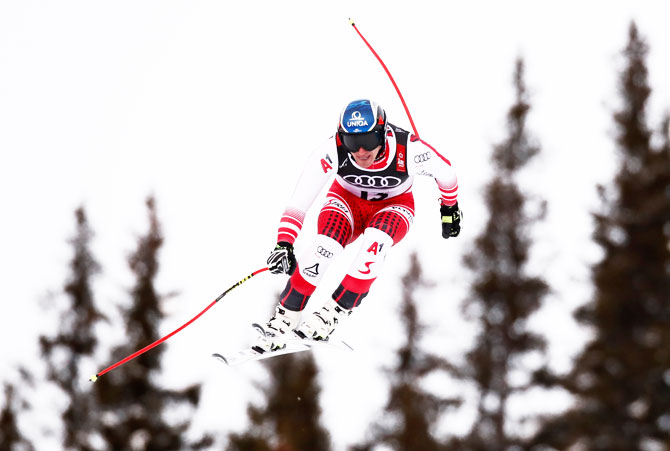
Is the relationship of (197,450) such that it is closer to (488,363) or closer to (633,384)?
(488,363)

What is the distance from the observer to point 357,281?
30.5 feet

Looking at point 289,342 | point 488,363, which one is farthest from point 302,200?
point 488,363

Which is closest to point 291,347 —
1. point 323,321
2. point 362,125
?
point 323,321

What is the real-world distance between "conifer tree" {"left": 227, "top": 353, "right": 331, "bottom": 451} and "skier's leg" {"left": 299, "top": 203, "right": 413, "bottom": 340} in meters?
10.9

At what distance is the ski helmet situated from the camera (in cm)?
908

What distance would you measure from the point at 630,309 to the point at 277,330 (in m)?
15.7

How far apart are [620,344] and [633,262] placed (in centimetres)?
Result: 211

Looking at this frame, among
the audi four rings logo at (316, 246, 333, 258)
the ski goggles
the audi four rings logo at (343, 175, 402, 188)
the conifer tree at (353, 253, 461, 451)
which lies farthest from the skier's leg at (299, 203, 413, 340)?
the conifer tree at (353, 253, 461, 451)

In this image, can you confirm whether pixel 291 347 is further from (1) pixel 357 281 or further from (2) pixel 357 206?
(2) pixel 357 206

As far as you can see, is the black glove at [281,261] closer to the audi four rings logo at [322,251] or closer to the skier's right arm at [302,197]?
the skier's right arm at [302,197]

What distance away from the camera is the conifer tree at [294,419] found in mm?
20391

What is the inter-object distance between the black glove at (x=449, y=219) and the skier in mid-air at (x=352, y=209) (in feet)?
0.04

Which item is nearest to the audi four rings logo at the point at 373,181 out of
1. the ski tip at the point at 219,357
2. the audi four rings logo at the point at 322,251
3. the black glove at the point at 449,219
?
the black glove at the point at 449,219

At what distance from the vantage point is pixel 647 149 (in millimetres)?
23828
